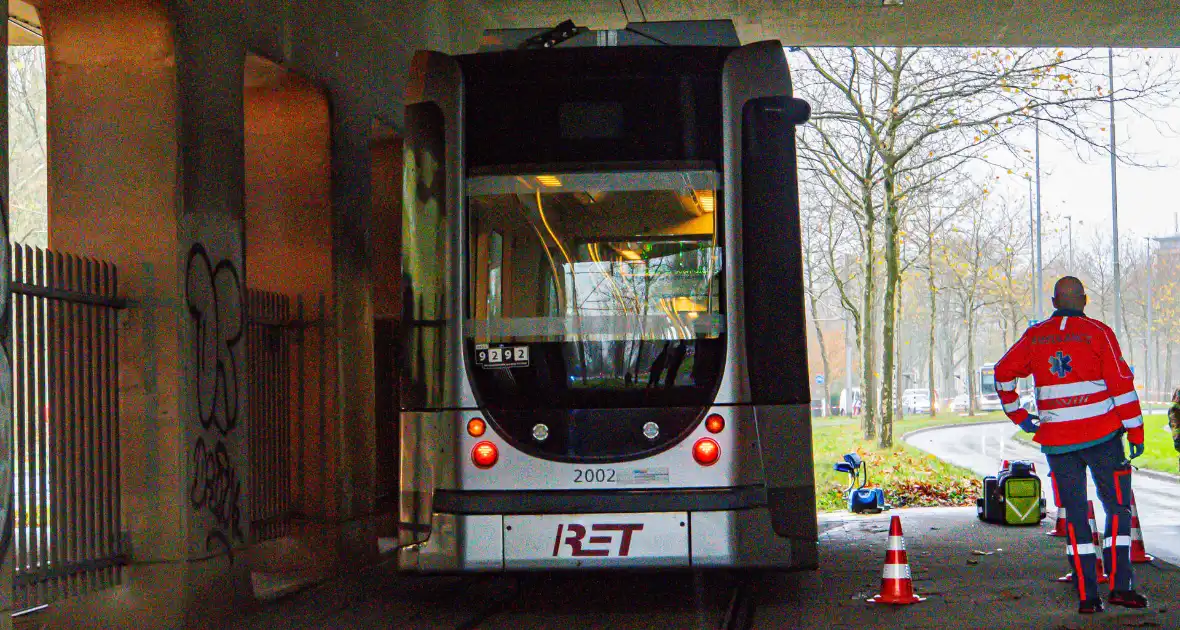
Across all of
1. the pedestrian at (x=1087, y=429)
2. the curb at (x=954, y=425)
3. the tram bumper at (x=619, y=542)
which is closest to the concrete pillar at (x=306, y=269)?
the tram bumper at (x=619, y=542)

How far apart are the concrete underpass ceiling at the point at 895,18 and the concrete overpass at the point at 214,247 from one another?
4027 mm

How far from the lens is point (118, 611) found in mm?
7699

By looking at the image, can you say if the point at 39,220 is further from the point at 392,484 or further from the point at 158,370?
the point at 158,370

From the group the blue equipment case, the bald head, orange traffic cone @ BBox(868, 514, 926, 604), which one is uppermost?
the bald head

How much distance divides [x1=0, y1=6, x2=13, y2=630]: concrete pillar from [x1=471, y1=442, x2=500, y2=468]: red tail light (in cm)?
230

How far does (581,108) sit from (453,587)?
151 inches

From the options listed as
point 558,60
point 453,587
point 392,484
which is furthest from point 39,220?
point 558,60

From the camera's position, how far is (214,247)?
8.27 metres

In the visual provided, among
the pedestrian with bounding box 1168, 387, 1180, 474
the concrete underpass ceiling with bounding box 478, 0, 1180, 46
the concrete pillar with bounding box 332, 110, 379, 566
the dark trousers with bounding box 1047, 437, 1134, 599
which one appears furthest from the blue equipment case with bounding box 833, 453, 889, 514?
the dark trousers with bounding box 1047, 437, 1134, 599

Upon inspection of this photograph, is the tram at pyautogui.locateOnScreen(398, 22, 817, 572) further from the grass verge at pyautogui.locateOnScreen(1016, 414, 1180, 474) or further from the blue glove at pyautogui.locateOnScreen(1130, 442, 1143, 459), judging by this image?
the grass verge at pyautogui.locateOnScreen(1016, 414, 1180, 474)

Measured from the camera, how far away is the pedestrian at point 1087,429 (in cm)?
722

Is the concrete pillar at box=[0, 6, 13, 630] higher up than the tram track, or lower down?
higher up

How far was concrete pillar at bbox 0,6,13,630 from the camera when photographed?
6.05 metres

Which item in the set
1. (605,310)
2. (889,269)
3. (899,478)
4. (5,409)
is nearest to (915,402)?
(889,269)
